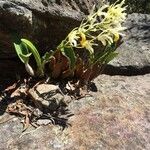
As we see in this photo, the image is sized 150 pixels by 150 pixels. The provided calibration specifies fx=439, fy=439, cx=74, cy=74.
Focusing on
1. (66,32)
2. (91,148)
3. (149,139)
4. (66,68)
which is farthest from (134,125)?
(66,32)

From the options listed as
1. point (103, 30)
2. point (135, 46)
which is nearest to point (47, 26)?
point (103, 30)

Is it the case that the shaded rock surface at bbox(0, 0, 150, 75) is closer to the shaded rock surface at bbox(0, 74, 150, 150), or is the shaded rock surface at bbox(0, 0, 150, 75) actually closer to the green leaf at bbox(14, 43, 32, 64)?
the green leaf at bbox(14, 43, 32, 64)

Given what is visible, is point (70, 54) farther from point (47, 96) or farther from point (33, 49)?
point (47, 96)

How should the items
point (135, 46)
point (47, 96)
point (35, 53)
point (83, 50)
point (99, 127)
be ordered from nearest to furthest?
point (99, 127) < point (35, 53) < point (47, 96) < point (83, 50) < point (135, 46)

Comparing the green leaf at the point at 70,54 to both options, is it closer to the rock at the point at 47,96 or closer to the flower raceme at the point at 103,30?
the flower raceme at the point at 103,30

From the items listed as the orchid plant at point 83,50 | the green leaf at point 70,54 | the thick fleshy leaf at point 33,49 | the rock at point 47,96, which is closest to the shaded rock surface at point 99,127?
the rock at point 47,96
